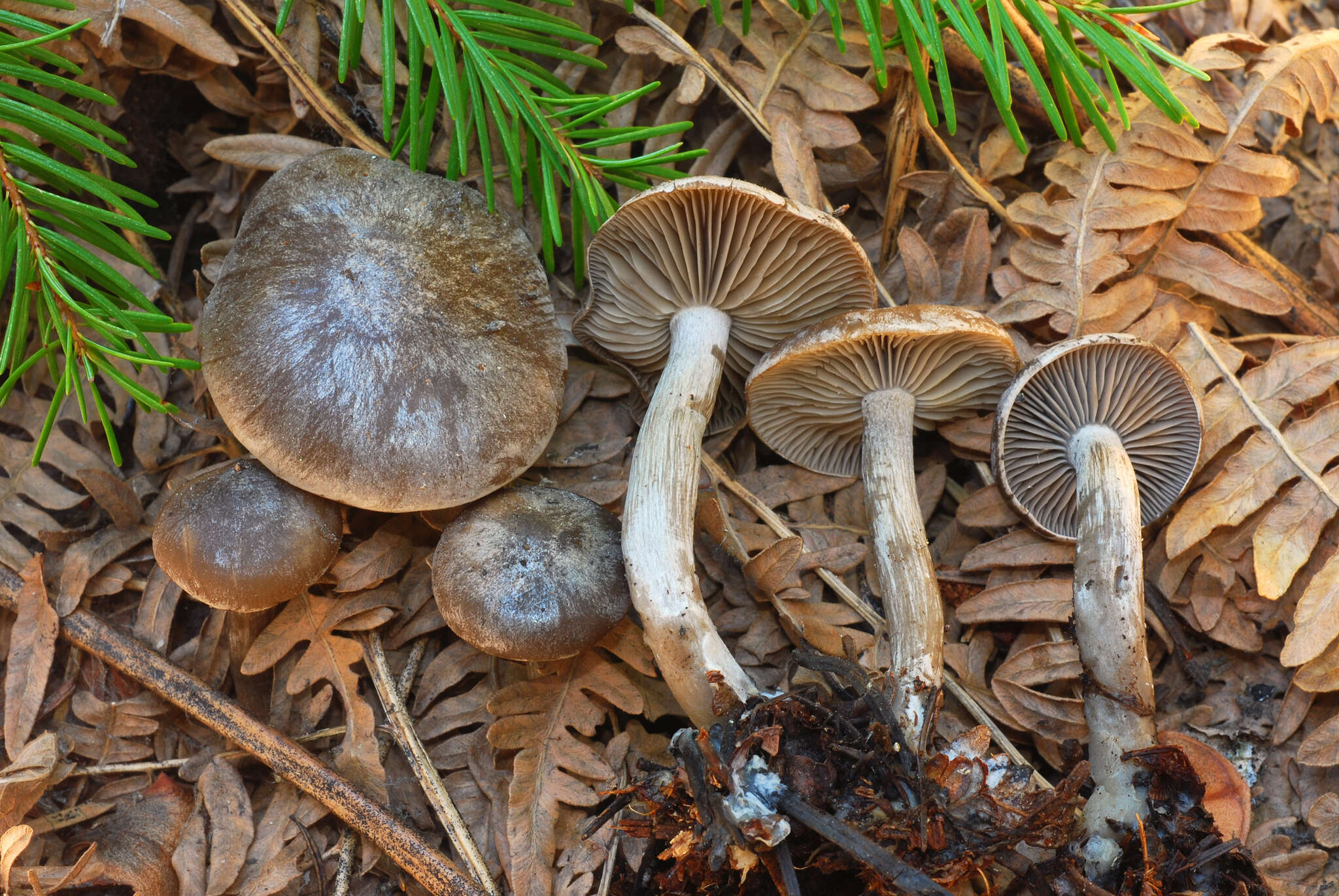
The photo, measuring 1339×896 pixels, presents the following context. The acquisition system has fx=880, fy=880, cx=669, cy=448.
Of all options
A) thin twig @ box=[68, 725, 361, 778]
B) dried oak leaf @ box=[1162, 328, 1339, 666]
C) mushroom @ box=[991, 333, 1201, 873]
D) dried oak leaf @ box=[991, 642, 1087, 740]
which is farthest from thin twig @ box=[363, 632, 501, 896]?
dried oak leaf @ box=[1162, 328, 1339, 666]

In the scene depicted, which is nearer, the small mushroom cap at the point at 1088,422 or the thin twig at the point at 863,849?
the thin twig at the point at 863,849

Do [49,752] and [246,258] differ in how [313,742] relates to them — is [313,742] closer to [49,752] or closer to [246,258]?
[49,752]

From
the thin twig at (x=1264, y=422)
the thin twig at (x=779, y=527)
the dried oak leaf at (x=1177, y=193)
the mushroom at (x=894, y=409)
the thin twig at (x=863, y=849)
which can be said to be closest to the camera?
the thin twig at (x=863, y=849)

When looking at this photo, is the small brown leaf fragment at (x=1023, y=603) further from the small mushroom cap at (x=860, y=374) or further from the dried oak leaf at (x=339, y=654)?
the dried oak leaf at (x=339, y=654)

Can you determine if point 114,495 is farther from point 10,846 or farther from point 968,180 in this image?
point 968,180

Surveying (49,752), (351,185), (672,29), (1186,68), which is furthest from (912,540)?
(49,752)

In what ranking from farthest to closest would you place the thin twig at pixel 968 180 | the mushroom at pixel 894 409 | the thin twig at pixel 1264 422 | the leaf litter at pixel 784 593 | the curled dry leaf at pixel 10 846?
the thin twig at pixel 968 180 → the thin twig at pixel 1264 422 → the mushroom at pixel 894 409 → the leaf litter at pixel 784 593 → the curled dry leaf at pixel 10 846

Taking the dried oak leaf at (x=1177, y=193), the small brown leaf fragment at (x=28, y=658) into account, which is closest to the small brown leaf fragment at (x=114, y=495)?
the small brown leaf fragment at (x=28, y=658)
